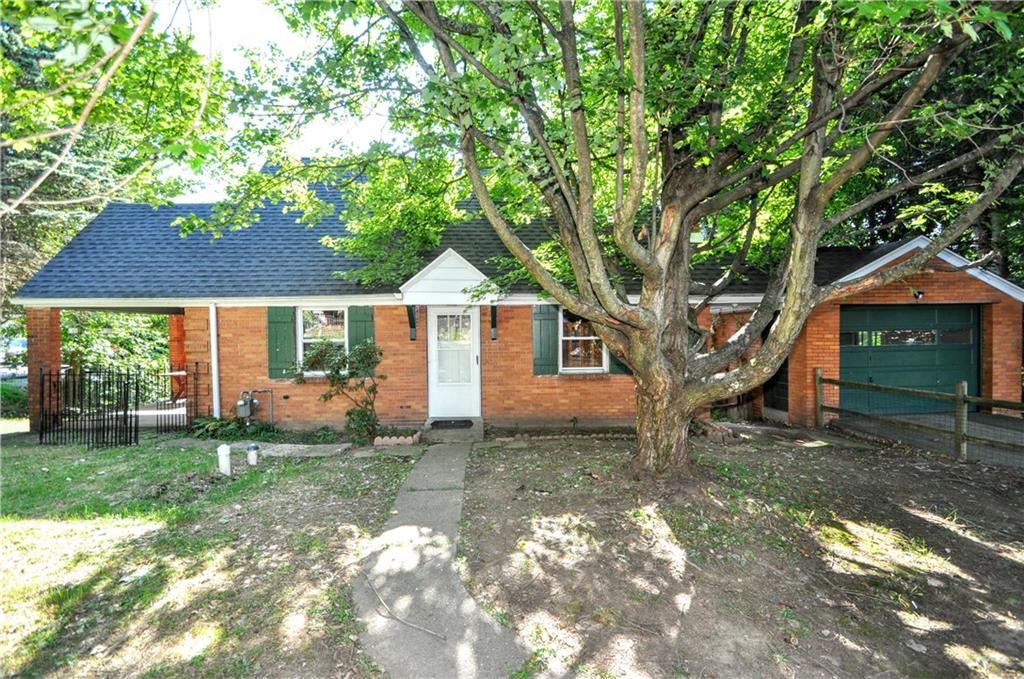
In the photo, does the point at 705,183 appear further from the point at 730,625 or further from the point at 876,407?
the point at 876,407

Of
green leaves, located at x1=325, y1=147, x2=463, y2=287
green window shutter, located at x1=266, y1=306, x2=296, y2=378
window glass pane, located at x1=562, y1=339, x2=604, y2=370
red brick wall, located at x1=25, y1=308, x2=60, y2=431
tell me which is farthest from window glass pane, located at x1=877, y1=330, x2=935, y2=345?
red brick wall, located at x1=25, y1=308, x2=60, y2=431

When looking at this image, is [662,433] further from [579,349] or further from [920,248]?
[920,248]

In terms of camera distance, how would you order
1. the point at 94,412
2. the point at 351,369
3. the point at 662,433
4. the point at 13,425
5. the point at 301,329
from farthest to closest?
the point at 13,425 < the point at 301,329 < the point at 94,412 < the point at 351,369 < the point at 662,433

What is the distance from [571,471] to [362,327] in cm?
575

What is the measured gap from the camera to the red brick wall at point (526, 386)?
10375mm

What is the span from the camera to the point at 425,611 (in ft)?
12.2

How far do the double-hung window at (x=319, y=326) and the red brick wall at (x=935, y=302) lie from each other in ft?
30.8

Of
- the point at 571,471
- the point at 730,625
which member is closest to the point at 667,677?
the point at 730,625

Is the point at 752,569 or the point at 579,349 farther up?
the point at 579,349

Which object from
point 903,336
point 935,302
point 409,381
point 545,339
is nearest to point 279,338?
point 409,381

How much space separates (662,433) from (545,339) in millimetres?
4948

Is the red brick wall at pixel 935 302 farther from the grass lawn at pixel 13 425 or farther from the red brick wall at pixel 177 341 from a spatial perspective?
the grass lawn at pixel 13 425

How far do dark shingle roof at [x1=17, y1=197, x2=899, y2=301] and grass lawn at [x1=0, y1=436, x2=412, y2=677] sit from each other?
4.26 m

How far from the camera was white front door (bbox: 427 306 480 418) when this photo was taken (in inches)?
411
